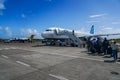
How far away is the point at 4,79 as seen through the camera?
6.43m

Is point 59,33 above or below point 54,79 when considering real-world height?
above

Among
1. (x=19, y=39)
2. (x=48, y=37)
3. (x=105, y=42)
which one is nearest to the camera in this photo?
(x=105, y=42)

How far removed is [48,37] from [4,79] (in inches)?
1120

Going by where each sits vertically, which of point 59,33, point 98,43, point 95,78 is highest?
point 59,33

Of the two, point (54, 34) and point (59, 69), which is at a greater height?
point (54, 34)

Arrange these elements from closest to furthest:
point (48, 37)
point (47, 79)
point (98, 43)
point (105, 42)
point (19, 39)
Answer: point (47, 79)
point (105, 42)
point (98, 43)
point (48, 37)
point (19, 39)

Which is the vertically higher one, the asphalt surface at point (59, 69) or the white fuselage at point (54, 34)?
the white fuselage at point (54, 34)

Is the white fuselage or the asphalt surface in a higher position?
the white fuselage

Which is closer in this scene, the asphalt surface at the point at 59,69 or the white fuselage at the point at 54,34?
the asphalt surface at the point at 59,69

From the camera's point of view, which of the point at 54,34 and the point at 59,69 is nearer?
the point at 59,69

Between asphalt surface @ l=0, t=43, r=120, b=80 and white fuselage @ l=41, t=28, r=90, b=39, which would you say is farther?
white fuselage @ l=41, t=28, r=90, b=39

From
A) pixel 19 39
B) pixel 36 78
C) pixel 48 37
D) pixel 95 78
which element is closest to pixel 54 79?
Result: pixel 36 78

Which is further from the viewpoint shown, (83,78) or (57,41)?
(57,41)

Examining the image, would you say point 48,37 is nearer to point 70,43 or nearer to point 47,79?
point 70,43
